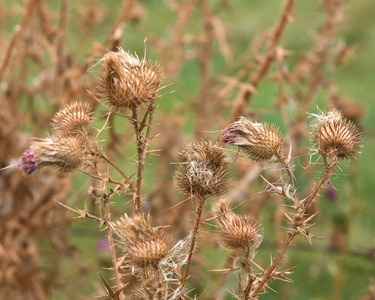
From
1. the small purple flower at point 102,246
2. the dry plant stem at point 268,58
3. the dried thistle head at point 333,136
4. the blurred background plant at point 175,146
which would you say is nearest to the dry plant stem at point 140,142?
the dried thistle head at point 333,136

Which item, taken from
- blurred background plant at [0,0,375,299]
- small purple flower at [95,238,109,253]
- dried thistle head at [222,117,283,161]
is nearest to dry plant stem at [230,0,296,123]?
blurred background plant at [0,0,375,299]

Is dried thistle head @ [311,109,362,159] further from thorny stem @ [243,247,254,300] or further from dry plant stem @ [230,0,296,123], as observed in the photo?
dry plant stem @ [230,0,296,123]

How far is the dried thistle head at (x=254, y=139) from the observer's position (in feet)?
2.82

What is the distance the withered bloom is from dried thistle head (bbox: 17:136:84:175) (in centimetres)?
12

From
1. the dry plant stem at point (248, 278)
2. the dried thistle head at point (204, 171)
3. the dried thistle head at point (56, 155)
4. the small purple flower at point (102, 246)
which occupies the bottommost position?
the small purple flower at point (102, 246)

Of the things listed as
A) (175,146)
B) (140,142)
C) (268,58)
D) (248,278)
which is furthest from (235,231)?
(175,146)

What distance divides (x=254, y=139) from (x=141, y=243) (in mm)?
240

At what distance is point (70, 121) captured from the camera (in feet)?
2.82

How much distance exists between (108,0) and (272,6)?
142 cm

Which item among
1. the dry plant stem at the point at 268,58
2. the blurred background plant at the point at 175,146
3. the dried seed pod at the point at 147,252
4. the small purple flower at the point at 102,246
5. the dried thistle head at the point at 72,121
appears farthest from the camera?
the small purple flower at the point at 102,246

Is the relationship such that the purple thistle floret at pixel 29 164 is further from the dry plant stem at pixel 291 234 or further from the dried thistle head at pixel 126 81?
the dry plant stem at pixel 291 234

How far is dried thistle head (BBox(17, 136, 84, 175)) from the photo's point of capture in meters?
0.80

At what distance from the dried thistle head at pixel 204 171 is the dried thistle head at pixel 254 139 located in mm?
33

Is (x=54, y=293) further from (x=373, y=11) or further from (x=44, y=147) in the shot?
(x=373, y=11)
